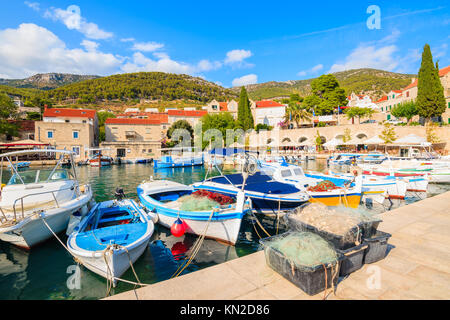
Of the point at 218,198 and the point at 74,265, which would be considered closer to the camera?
the point at 74,265

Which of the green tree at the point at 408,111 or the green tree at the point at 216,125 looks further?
the green tree at the point at 216,125

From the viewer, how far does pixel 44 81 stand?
15988cm

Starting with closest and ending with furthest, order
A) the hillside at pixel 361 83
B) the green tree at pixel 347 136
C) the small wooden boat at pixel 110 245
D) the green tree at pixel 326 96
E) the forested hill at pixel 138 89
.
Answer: the small wooden boat at pixel 110 245
the green tree at pixel 347 136
the green tree at pixel 326 96
the hillside at pixel 361 83
the forested hill at pixel 138 89

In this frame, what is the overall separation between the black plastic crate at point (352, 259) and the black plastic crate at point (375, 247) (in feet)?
0.48

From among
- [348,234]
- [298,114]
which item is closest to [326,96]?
[298,114]

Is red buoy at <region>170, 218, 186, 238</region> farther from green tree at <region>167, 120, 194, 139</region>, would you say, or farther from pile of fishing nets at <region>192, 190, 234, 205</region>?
green tree at <region>167, 120, 194, 139</region>

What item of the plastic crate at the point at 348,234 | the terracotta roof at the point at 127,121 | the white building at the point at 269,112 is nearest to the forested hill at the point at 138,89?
the terracotta roof at the point at 127,121

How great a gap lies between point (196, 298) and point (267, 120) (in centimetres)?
6550

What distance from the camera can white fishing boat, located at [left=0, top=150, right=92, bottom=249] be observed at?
6.63 meters

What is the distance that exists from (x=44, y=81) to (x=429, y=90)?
685ft

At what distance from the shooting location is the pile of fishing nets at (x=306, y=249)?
129 inches

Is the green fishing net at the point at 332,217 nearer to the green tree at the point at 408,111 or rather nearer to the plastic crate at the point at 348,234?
the plastic crate at the point at 348,234

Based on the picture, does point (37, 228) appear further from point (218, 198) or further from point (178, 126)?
point (178, 126)

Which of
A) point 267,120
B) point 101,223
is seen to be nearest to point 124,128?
point 267,120
